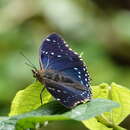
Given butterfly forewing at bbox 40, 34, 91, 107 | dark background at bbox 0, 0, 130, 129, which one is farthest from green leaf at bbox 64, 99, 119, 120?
dark background at bbox 0, 0, 130, 129

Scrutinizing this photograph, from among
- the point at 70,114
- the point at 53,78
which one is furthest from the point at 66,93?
the point at 70,114

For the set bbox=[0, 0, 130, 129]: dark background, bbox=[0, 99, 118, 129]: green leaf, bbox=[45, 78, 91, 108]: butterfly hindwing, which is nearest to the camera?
bbox=[0, 99, 118, 129]: green leaf

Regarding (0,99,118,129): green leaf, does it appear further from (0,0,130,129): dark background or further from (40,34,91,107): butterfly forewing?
(0,0,130,129): dark background

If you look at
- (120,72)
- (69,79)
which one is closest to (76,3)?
(120,72)

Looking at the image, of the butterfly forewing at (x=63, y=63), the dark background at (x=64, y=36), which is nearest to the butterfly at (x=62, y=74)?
the butterfly forewing at (x=63, y=63)

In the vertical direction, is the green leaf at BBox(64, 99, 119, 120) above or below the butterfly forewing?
below
